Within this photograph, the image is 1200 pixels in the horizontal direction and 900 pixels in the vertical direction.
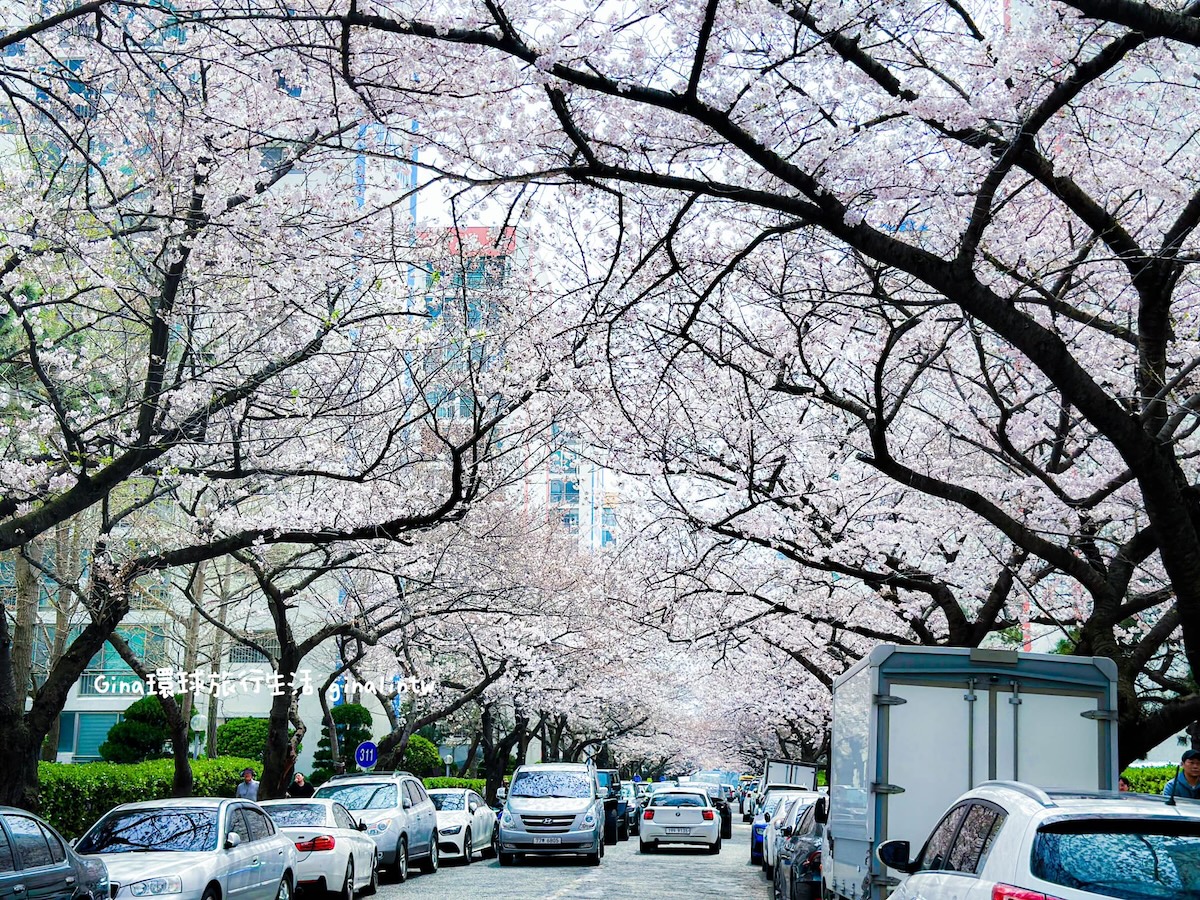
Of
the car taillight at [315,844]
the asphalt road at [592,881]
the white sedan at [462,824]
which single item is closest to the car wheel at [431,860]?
the asphalt road at [592,881]

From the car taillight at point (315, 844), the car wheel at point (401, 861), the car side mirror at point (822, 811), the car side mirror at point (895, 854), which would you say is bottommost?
the car wheel at point (401, 861)

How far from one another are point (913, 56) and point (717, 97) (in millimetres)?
2384

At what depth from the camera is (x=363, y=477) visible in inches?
608

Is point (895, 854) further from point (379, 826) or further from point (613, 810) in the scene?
point (613, 810)

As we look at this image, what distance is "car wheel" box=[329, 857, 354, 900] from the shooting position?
55.4 feet

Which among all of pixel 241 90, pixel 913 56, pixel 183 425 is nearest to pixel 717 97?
pixel 913 56

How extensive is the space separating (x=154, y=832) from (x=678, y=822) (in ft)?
69.3

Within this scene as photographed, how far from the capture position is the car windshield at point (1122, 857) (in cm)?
557

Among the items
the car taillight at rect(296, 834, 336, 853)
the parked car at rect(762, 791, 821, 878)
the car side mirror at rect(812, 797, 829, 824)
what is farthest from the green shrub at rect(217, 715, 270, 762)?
the car side mirror at rect(812, 797, 829, 824)

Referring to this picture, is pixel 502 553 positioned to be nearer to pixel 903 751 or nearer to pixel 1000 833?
pixel 903 751

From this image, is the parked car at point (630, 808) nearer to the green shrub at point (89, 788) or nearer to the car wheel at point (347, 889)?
the green shrub at point (89, 788)

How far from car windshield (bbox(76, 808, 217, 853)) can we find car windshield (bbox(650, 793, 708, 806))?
2103 cm

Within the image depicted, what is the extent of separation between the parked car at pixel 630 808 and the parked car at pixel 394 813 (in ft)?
67.2

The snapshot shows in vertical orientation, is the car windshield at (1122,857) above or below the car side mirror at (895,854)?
above
